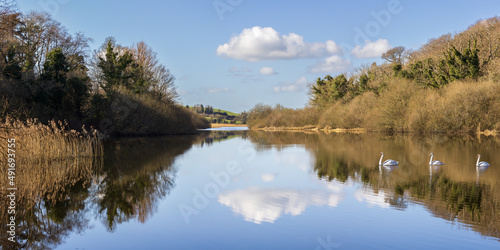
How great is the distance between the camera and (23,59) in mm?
26938

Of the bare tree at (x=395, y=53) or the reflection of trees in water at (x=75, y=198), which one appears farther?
the bare tree at (x=395, y=53)

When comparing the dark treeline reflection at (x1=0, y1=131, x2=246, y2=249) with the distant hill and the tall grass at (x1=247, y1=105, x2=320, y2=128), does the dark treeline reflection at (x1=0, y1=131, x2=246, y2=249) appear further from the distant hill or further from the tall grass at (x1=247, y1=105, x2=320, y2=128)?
the distant hill

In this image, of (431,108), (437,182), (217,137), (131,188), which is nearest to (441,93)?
(431,108)

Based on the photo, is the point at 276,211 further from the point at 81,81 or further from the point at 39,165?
the point at 81,81

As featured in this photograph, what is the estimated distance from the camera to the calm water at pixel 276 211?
5758 mm

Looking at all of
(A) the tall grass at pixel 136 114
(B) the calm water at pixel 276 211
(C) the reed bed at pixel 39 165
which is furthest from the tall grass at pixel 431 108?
(C) the reed bed at pixel 39 165

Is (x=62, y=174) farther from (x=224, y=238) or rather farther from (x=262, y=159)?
(x=262, y=159)

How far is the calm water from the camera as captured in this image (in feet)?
18.9

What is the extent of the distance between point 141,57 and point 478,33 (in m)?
36.1

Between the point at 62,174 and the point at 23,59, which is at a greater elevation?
the point at 23,59

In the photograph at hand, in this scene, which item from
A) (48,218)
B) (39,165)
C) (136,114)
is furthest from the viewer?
(136,114)

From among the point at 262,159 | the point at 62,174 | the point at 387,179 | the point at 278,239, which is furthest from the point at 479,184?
the point at 62,174

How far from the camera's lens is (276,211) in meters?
7.46

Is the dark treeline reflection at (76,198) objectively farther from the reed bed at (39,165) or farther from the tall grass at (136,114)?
the tall grass at (136,114)
